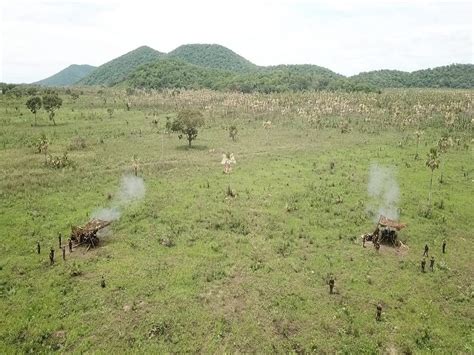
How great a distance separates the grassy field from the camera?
21703 mm

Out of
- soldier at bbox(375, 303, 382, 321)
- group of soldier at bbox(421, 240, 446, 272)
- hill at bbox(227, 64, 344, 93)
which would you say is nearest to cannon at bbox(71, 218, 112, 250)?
soldier at bbox(375, 303, 382, 321)

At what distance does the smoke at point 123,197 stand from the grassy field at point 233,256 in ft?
2.54

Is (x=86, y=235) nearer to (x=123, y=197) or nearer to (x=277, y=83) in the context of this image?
(x=123, y=197)

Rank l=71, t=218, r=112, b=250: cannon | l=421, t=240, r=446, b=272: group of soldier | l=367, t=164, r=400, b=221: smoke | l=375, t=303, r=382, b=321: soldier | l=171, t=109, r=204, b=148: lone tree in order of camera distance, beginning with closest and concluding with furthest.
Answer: l=375, t=303, r=382, b=321: soldier < l=421, t=240, r=446, b=272: group of soldier < l=71, t=218, r=112, b=250: cannon < l=367, t=164, r=400, b=221: smoke < l=171, t=109, r=204, b=148: lone tree

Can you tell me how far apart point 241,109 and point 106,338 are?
88121mm

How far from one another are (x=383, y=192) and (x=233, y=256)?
2052 cm

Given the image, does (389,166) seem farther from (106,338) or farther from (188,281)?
(106,338)

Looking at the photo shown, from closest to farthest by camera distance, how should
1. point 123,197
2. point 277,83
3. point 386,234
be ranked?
point 386,234
point 123,197
point 277,83

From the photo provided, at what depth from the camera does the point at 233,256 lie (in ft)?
Answer: 96.9

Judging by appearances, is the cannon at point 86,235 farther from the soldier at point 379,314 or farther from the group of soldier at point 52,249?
the soldier at point 379,314

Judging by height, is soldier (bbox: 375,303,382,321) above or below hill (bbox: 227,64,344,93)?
below

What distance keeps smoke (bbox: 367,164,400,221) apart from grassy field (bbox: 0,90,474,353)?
64 centimetres

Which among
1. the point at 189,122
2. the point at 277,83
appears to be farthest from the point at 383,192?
the point at 277,83

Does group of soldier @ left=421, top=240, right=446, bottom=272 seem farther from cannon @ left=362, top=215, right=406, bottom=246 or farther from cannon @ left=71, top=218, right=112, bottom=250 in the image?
cannon @ left=71, top=218, right=112, bottom=250
